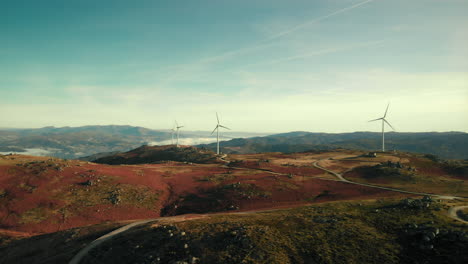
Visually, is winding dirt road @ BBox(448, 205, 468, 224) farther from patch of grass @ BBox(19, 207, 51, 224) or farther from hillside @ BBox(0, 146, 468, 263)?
patch of grass @ BBox(19, 207, 51, 224)

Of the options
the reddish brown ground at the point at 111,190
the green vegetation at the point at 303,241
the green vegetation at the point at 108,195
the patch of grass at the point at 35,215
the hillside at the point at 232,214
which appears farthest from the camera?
the green vegetation at the point at 108,195

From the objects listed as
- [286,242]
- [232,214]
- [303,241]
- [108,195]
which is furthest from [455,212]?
[108,195]

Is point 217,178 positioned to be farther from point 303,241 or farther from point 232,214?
point 303,241

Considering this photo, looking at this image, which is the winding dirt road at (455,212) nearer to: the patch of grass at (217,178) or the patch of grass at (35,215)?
the patch of grass at (217,178)

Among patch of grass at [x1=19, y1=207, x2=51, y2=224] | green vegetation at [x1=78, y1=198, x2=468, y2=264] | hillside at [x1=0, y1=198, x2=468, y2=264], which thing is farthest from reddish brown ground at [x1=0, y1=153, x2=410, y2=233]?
green vegetation at [x1=78, y1=198, x2=468, y2=264]

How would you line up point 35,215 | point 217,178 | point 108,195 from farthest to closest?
point 217,178, point 108,195, point 35,215

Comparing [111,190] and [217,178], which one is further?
[217,178]

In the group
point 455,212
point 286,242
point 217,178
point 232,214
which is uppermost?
point 455,212

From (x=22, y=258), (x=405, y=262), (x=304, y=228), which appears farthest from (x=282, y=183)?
(x=22, y=258)

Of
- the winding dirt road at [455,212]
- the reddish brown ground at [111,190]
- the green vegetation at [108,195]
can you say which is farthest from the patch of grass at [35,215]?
the winding dirt road at [455,212]

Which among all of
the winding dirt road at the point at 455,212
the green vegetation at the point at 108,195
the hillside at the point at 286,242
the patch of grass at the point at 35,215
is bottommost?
the patch of grass at the point at 35,215
